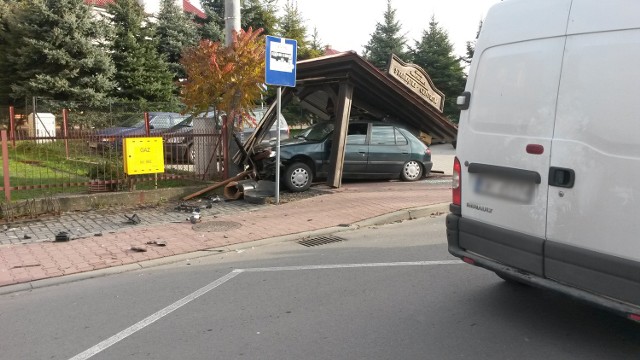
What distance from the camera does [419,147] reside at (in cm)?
1248

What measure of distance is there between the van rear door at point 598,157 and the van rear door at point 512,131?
11 centimetres

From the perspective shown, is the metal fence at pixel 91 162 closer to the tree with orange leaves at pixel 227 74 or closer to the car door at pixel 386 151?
the tree with orange leaves at pixel 227 74

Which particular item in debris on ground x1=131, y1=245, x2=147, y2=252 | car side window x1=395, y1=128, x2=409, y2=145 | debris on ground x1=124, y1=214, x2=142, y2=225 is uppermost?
car side window x1=395, y1=128, x2=409, y2=145

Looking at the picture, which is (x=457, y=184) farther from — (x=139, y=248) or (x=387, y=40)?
(x=387, y=40)

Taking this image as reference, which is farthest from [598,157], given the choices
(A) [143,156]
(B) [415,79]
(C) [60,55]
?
(C) [60,55]

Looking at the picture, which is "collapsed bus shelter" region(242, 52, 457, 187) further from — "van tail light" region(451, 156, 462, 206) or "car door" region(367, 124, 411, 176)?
"van tail light" region(451, 156, 462, 206)

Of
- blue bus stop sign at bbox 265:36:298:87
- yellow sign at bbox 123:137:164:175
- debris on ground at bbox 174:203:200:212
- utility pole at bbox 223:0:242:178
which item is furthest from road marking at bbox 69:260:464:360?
utility pole at bbox 223:0:242:178

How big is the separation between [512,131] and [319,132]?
784 centimetres

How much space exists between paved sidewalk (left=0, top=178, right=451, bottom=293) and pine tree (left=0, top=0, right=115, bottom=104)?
1603 centimetres

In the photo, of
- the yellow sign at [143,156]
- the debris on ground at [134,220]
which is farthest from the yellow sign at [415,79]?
the debris on ground at [134,220]

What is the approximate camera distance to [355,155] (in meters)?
11.8

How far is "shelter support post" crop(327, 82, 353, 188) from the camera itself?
1077 cm

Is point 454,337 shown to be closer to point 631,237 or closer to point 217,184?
point 631,237

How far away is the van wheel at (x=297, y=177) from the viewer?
422 inches
